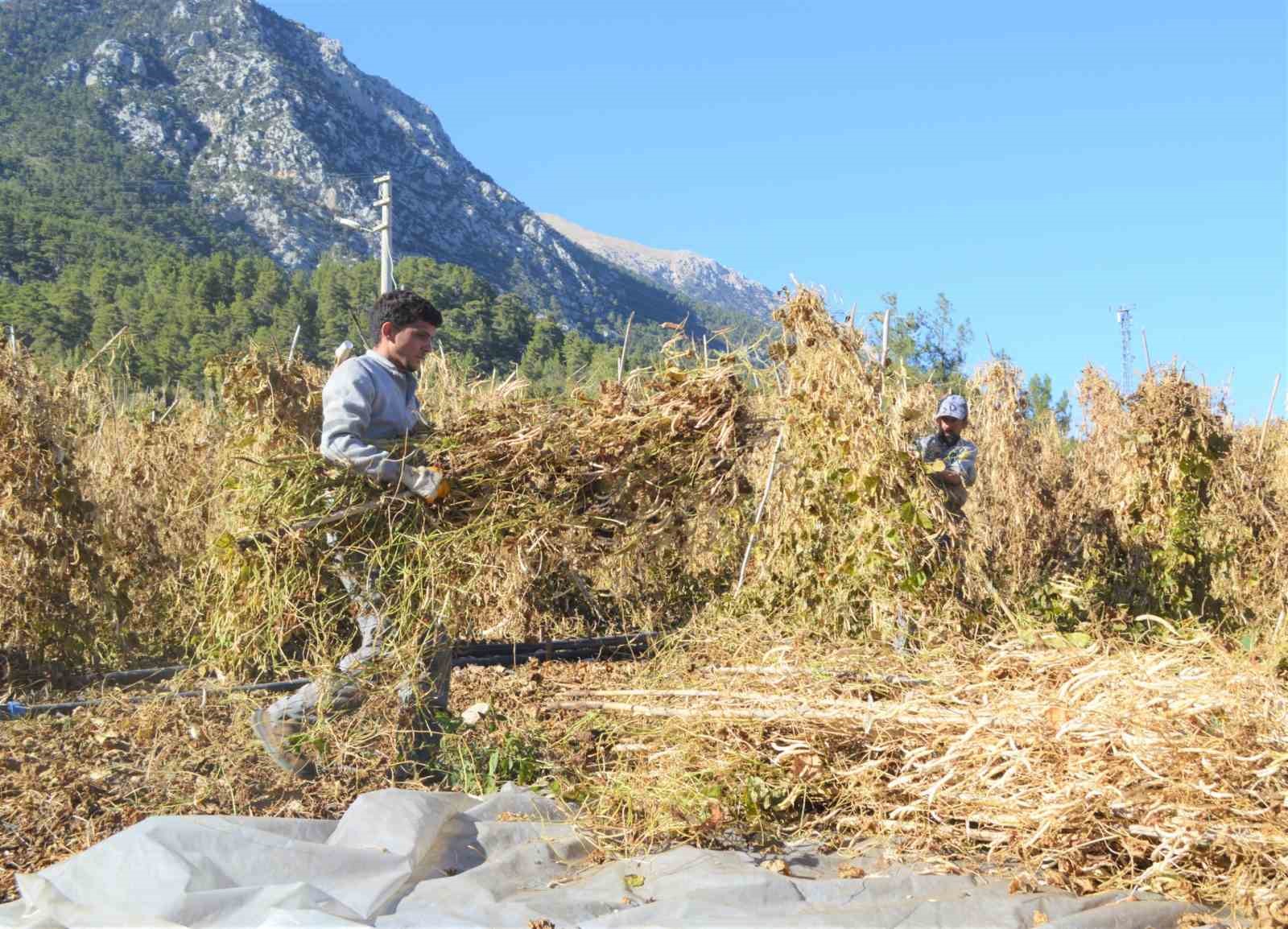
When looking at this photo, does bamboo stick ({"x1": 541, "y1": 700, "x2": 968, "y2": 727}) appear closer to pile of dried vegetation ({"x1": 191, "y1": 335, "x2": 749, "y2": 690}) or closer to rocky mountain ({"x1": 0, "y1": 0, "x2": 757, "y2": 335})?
pile of dried vegetation ({"x1": 191, "y1": 335, "x2": 749, "y2": 690})

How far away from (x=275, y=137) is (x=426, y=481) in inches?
3148

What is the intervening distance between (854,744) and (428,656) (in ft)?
4.95

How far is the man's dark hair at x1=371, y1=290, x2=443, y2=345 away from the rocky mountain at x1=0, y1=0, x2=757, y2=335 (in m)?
59.3

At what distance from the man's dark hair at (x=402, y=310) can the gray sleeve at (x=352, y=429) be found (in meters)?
0.28

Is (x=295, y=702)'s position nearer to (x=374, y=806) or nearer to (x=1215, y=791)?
(x=374, y=806)

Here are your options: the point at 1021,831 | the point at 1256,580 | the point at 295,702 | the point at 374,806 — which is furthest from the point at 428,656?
the point at 1256,580

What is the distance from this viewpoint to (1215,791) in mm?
2838

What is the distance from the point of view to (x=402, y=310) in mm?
3914

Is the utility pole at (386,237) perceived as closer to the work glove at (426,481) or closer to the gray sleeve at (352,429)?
the gray sleeve at (352,429)

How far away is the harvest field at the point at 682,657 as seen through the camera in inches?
119

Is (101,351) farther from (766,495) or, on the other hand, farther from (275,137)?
(275,137)

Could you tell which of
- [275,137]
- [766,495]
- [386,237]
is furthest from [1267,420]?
[275,137]

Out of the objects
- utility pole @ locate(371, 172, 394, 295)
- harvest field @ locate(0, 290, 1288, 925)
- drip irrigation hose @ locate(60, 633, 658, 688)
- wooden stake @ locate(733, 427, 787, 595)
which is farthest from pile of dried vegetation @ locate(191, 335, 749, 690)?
utility pole @ locate(371, 172, 394, 295)

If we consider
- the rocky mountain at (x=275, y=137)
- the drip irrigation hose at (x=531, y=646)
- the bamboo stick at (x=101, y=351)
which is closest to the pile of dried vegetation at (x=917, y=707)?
the drip irrigation hose at (x=531, y=646)
